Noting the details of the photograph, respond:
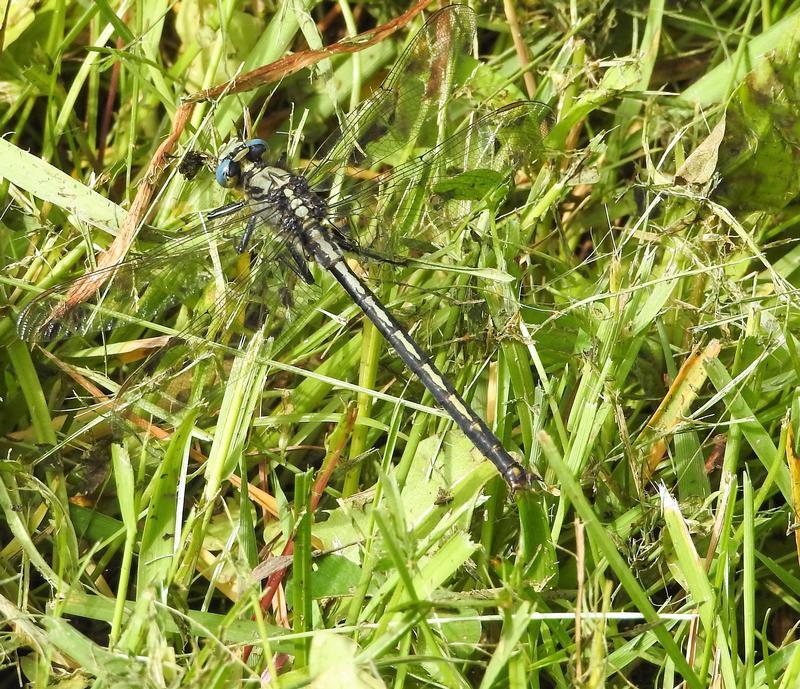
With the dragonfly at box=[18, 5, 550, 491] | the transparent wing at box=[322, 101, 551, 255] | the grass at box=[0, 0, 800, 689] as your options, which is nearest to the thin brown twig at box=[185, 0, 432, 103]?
the grass at box=[0, 0, 800, 689]

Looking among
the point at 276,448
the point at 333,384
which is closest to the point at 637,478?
the point at 333,384

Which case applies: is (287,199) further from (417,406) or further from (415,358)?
(417,406)

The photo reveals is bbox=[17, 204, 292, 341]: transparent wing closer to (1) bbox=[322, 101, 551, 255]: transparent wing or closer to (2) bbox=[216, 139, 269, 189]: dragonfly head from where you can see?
(2) bbox=[216, 139, 269, 189]: dragonfly head

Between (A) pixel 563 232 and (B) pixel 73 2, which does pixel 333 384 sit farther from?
(B) pixel 73 2

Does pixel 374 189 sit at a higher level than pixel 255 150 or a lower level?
lower

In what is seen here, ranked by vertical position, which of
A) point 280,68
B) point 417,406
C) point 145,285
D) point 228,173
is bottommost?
point 417,406

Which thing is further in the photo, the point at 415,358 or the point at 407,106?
the point at 407,106

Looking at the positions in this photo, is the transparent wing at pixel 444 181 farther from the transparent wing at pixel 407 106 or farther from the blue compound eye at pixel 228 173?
the blue compound eye at pixel 228 173

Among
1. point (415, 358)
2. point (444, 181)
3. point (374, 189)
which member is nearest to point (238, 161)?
point (374, 189)
